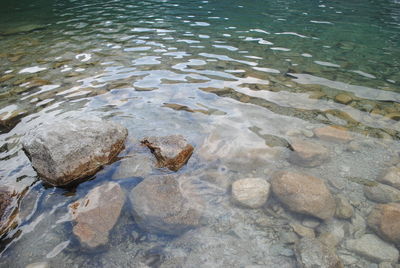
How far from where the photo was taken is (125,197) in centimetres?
356

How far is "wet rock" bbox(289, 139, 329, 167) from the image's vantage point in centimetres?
430

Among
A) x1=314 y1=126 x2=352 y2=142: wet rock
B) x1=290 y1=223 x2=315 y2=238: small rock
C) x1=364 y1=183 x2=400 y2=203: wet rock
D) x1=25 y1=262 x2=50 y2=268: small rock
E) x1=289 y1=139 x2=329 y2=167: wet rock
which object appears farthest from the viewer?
x1=314 y1=126 x2=352 y2=142: wet rock

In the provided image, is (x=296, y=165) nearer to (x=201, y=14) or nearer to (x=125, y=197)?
(x=125, y=197)

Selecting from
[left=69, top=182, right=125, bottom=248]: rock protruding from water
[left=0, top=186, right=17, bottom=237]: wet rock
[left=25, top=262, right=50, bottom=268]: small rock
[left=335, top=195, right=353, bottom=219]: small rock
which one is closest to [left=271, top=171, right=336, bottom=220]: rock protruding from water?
[left=335, top=195, right=353, bottom=219]: small rock

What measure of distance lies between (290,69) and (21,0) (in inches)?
819

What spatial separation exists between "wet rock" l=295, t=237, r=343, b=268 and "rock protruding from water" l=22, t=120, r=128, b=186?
2813 millimetres

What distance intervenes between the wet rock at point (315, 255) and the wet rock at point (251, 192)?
710 millimetres

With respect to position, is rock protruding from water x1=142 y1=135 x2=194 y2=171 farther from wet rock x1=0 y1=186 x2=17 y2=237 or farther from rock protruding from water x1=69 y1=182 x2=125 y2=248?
wet rock x1=0 y1=186 x2=17 y2=237

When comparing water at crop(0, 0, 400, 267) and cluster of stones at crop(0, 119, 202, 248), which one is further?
cluster of stones at crop(0, 119, 202, 248)

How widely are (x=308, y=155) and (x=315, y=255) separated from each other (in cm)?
178

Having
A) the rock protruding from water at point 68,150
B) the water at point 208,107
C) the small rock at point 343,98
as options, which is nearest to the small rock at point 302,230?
the water at point 208,107

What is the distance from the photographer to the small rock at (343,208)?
3.46 m

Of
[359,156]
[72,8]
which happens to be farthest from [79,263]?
[72,8]

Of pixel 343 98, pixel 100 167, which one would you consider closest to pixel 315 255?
pixel 100 167
